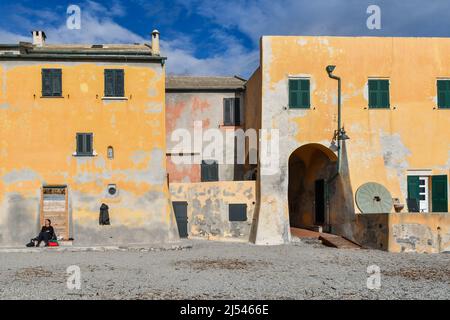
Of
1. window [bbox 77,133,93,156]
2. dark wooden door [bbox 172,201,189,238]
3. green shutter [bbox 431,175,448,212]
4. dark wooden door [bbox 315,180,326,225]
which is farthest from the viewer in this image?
dark wooden door [bbox 315,180,326,225]

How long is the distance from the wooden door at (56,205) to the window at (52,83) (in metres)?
3.94

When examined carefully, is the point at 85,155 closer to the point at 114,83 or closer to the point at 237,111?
the point at 114,83

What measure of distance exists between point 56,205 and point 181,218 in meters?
5.66

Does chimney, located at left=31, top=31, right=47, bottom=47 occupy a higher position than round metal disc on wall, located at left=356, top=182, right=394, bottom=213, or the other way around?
chimney, located at left=31, top=31, right=47, bottom=47

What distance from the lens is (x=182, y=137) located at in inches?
1144

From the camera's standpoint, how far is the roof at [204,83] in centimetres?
2908

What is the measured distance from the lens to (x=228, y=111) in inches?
1153

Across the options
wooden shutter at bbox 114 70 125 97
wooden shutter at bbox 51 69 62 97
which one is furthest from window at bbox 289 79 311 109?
wooden shutter at bbox 51 69 62 97

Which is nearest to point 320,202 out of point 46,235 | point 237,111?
point 237,111

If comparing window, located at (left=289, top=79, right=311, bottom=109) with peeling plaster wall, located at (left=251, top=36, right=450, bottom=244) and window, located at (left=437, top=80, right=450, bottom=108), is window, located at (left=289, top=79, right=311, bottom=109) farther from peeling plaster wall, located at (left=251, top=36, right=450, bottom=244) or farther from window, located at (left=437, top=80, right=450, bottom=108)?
window, located at (left=437, top=80, right=450, bottom=108)

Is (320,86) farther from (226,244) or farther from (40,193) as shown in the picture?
(40,193)

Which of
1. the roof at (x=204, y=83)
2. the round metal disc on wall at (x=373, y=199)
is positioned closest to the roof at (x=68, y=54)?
the roof at (x=204, y=83)

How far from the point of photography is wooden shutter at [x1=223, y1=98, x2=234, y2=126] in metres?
29.2

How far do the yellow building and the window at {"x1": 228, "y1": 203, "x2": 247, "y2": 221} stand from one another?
10.1 ft
